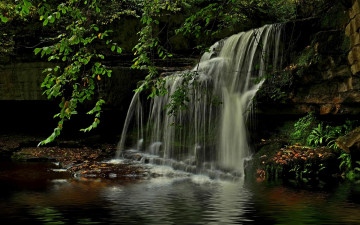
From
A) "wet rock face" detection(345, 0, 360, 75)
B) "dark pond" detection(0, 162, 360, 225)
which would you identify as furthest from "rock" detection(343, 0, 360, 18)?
"dark pond" detection(0, 162, 360, 225)

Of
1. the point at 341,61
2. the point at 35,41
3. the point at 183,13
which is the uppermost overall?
the point at 183,13

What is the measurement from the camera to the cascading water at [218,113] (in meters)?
11.9

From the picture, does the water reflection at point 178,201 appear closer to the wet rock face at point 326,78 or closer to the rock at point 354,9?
the wet rock face at point 326,78

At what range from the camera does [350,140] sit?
29.7 feet

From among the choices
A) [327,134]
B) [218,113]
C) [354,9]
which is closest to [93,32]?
[218,113]

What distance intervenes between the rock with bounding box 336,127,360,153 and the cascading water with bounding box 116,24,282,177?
123 inches

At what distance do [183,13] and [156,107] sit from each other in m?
6.28

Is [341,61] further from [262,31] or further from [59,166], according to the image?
[59,166]

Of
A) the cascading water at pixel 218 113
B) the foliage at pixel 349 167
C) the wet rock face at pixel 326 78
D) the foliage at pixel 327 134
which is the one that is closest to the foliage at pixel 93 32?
the wet rock face at pixel 326 78

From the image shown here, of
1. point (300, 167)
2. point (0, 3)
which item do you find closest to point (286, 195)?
point (300, 167)

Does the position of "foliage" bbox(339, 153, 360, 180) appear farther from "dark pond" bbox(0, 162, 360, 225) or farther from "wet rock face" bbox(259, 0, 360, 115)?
"wet rock face" bbox(259, 0, 360, 115)

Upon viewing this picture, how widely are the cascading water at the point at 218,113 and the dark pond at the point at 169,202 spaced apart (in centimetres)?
243

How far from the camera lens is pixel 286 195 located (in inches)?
271

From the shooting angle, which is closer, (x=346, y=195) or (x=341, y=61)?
(x=346, y=195)
